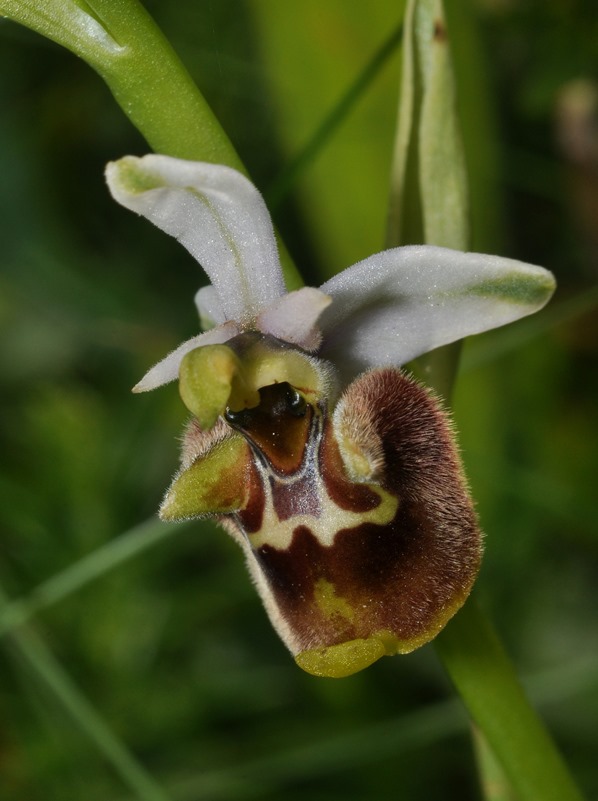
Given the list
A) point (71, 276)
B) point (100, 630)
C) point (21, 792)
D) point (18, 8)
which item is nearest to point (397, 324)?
point (18, 8)

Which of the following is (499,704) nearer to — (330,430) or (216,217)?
(330,430)

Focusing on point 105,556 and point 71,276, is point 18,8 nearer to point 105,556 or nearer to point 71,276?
point 105,556

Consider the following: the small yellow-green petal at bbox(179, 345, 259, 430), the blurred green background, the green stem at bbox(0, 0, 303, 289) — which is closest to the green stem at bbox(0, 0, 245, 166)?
the green stem at bbox(0, 0, 303, 289)

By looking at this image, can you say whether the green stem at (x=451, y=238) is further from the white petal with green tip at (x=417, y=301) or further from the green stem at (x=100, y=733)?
the green stem at (x=100, y=733)

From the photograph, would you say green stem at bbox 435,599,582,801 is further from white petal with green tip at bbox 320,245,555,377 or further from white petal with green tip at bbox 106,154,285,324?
white petal with green tip at bbox 106,154,285,324

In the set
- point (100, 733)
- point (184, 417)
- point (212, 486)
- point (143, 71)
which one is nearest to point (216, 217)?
point (143, 71)

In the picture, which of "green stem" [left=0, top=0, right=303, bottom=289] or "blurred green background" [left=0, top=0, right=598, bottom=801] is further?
"blurred green background" [left=0, top=0, right=598, bottom=801]
